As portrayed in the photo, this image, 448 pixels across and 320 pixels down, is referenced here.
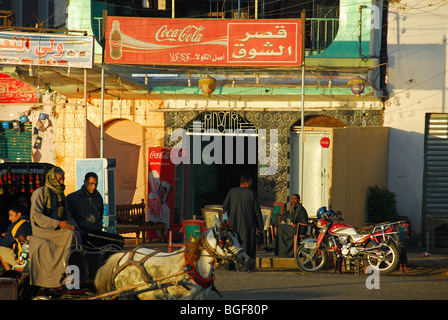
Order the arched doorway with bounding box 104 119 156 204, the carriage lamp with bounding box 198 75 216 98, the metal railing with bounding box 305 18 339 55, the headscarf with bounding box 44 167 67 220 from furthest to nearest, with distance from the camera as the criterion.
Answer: the arched doorway with bounding box 104 119 156 204 < the metal railing with bounding box 305 18 339 55 < the carriage lamp with bounding box 198 75 216 98 < the headscarf with bounding box 44 167 67 220

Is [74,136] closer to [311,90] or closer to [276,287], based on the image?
[311,90]

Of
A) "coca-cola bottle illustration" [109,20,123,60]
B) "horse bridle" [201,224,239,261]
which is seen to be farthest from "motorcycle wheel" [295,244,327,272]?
"coca-cola bottle illustration" [109,20,123,60]

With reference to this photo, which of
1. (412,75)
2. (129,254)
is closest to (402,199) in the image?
(412,75)

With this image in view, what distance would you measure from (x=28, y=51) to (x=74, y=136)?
5636 millimetres

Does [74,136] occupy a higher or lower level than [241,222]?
higher

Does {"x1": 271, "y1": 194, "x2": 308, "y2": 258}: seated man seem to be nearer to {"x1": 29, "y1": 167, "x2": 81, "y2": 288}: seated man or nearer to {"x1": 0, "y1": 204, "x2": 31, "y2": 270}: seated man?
{"x1": 0, "y1": 204, "x2": 31, "y2": 270}: seated man

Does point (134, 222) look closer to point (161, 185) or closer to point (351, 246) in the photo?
point (161, 185)

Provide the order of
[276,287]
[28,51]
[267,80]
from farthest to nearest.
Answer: [267,80]
[28,51]
[276,287]

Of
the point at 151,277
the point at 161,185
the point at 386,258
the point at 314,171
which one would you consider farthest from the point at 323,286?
the point at 161,185

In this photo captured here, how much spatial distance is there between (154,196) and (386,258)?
6735 millimetres

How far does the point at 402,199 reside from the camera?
1669 cm

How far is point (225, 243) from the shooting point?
7281mm

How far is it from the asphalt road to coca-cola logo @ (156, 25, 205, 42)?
545cm

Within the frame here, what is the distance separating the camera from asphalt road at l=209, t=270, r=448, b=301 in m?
9.65
